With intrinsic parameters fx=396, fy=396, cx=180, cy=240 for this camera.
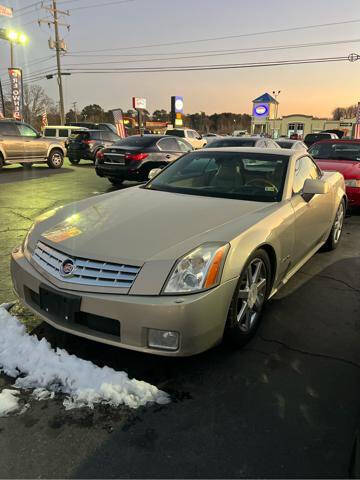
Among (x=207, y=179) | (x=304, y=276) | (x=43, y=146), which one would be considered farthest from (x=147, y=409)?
(x=43, y=146)

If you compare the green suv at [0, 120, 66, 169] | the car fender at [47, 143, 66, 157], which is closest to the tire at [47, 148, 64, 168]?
the green suv at [0, 120, 66, 169]

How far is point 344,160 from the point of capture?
8.47 m

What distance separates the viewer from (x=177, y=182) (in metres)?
4.20

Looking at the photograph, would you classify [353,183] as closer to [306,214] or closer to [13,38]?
[306,214]

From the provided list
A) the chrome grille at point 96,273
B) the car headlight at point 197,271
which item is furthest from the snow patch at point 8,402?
the car headlight at point 197,271

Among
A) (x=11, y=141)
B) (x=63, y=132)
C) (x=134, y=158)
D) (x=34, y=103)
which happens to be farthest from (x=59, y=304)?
(x=34, y=103)

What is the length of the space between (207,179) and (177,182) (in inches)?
12.9

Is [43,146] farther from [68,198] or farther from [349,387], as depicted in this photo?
[349,387]

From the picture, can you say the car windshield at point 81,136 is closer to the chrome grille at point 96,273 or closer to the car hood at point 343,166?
the car hood at point 343,166

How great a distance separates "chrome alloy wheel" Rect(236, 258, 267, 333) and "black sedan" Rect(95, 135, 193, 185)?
773 centimetres

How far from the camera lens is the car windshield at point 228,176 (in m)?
3.77

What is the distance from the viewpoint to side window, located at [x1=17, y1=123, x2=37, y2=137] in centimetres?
1431

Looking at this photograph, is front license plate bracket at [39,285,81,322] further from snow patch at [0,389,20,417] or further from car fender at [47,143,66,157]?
car fender at [47,143,66,157]

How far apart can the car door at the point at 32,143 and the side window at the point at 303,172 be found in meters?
12.1
